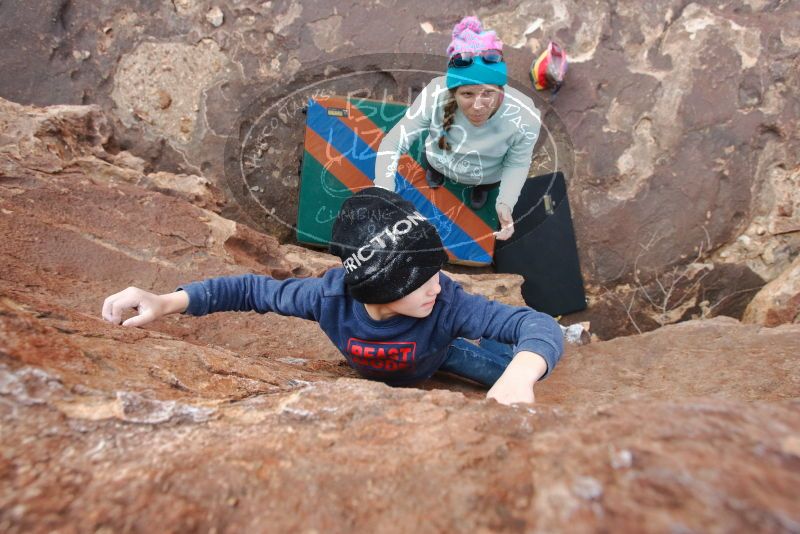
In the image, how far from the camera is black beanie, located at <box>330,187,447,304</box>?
1388 millimetres

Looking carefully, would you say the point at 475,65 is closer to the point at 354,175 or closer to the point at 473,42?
the point at 473,42

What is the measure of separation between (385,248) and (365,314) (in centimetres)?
31

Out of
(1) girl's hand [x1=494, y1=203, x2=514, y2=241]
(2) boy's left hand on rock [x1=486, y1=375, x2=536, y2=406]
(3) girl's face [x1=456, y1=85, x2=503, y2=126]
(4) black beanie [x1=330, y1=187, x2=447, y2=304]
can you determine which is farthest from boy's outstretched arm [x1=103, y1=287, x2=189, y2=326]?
(1) girl's hand [x1=494, y1=203, x2=514, y2=241]

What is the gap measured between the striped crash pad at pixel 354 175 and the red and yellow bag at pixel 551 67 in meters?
0.87

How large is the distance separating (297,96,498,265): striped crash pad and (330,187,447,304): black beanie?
2.02m

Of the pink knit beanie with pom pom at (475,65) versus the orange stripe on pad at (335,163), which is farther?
the orange stripe on pad at (335,163)

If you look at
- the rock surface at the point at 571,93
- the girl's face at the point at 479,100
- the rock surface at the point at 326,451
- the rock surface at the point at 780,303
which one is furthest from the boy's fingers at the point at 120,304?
the rock surface at the point at 780,303

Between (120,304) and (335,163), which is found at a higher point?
(335,163)

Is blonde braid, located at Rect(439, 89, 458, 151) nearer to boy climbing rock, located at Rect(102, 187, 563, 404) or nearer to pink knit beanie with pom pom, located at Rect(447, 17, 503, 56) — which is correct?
pink knit beanie with pom pom, located at Rect(447, 17, 503, 56)

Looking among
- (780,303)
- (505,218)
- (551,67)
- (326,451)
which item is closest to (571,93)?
(551,67)

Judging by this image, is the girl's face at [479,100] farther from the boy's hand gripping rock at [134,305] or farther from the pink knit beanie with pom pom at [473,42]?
the boy's hand gripping rock at [134,305]

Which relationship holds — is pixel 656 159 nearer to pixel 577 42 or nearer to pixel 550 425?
pixel 577 42

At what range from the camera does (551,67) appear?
3516mm

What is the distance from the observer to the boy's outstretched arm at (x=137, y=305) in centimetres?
148
